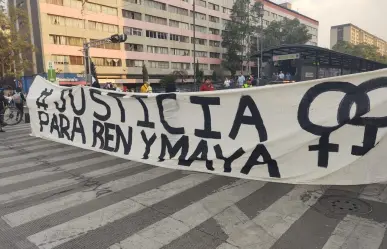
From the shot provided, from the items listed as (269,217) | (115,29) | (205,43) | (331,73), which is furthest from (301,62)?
(205,43)

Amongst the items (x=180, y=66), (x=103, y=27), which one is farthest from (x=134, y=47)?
(x=180, y=66)

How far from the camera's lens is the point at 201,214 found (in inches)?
159

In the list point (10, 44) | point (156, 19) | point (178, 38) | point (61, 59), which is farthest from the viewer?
point (178, 38)

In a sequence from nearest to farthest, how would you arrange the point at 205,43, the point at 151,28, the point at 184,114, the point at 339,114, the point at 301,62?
the point at 339,114 < the point at 184,114 < the point at 301,62 < the point at 151,28 < the point at 205,43

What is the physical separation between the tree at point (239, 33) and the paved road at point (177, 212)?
63.1m

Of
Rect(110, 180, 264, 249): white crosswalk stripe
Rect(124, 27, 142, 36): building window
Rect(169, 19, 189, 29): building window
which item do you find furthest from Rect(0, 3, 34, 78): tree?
Rect(110, 180, 264, 249): white crosswalk stripe

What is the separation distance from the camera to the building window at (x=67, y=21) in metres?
42.8

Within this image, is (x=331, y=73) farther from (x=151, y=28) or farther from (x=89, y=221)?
(x=151, y=28)

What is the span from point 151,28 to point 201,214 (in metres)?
56.6

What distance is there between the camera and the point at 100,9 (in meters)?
48.2

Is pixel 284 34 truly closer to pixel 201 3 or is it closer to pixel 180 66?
pixel 201 3

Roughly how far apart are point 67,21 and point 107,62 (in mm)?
8547

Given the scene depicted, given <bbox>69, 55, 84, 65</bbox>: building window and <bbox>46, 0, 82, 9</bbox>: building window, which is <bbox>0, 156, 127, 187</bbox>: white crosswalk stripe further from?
<bbox>46, 0, 82, 9</bbox>: building window

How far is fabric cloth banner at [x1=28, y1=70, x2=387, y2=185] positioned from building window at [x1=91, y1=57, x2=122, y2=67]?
4359 centimetres
